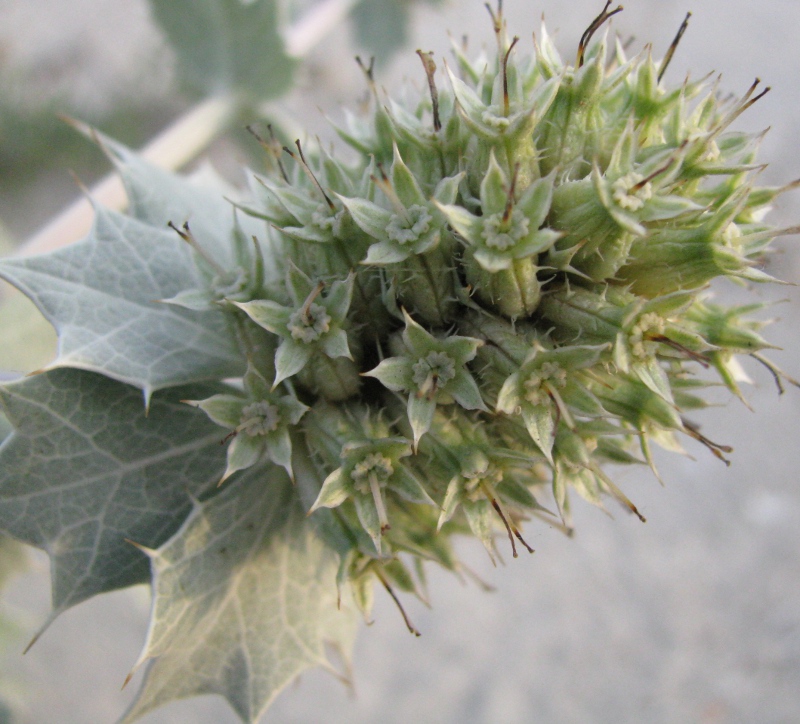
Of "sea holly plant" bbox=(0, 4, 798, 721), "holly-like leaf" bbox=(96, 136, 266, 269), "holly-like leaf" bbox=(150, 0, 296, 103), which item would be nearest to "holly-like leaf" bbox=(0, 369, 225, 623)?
"sea holly plant" bbox=(0, 4, 798, 721)

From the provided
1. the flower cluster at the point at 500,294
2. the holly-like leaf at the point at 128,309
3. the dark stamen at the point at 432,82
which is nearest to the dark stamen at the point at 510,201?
the flower cluster at the point at 500,294

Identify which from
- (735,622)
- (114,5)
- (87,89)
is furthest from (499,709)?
(114,5)

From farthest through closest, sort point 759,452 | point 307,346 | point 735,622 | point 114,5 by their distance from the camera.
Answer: point 114,5 → point 759,452 → point 735,622 → point 307,346

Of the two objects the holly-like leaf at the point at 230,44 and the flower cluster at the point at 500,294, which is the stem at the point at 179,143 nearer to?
the holly-like leaf at the point at 230,44

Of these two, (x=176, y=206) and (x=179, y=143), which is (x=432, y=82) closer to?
(x=176, y=206)

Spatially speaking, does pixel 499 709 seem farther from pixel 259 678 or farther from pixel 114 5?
pixel 114 5

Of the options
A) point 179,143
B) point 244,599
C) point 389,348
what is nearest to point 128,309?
point 389,348
